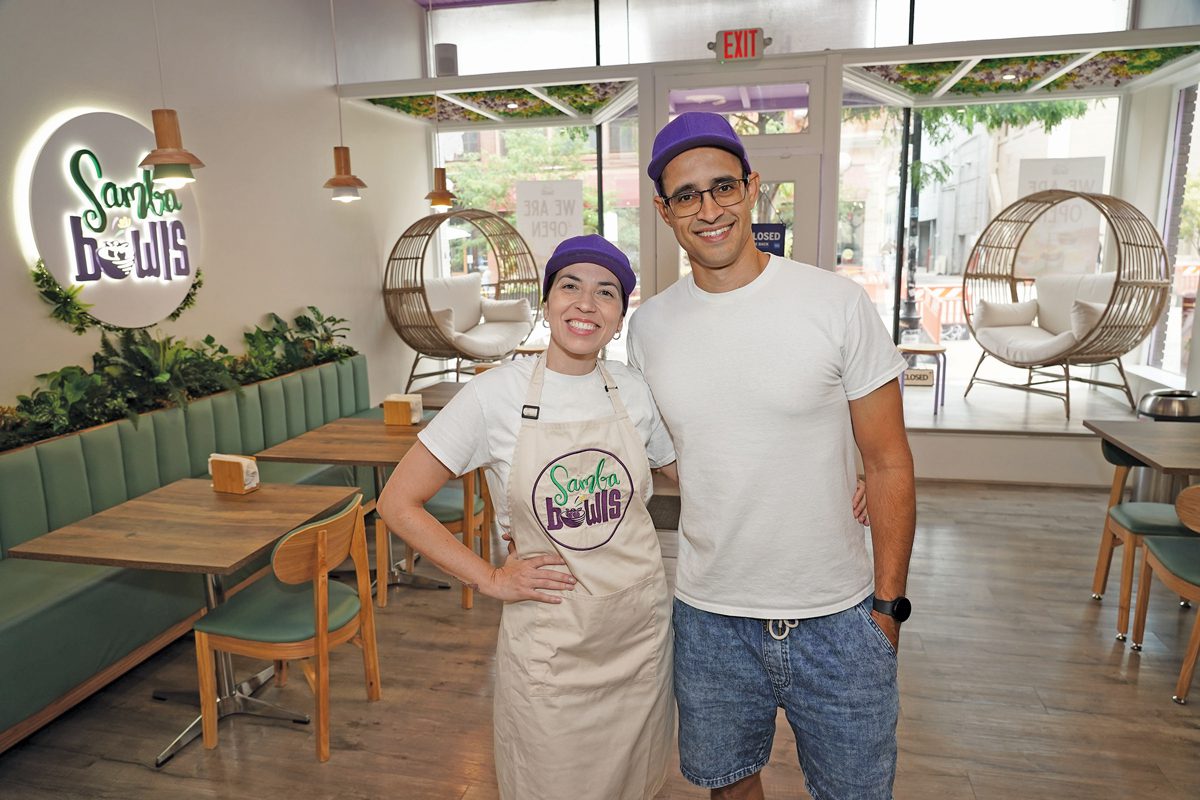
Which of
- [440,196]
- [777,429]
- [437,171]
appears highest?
[437,171]

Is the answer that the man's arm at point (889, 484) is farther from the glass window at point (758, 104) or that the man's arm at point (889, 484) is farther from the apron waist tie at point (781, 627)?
the glass window at point (758, 104)

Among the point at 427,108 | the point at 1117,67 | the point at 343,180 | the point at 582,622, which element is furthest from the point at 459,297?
the point at 582,622

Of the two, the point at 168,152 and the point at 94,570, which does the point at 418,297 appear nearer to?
the point at 168,152

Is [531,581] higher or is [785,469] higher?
[785,469]

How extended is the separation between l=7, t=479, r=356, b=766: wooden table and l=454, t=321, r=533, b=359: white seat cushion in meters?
4.11

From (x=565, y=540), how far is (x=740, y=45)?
505 cm

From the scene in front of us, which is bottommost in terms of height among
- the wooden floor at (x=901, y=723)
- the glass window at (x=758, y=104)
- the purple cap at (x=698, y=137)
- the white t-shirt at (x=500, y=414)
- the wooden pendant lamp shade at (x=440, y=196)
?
the wooden floor at (x=901, y=723)

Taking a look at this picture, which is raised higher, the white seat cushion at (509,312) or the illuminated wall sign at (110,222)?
the illuminated wall sign at (110,222)

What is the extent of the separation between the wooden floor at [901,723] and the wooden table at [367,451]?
0.52ft

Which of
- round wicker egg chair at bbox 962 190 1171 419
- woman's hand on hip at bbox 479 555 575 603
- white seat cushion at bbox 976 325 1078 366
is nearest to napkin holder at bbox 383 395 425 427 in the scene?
woman's hand on hip at bbox 479 555 575 603

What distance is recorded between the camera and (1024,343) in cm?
664

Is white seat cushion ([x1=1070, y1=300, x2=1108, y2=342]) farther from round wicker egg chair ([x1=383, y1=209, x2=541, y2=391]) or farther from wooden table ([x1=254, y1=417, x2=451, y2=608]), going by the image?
wooden table ([x1=254, y1=417, x2=451, y2=608])

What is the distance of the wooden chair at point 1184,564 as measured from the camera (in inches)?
113

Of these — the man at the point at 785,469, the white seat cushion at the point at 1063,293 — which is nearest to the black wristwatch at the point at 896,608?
the man at the point at 785,469
